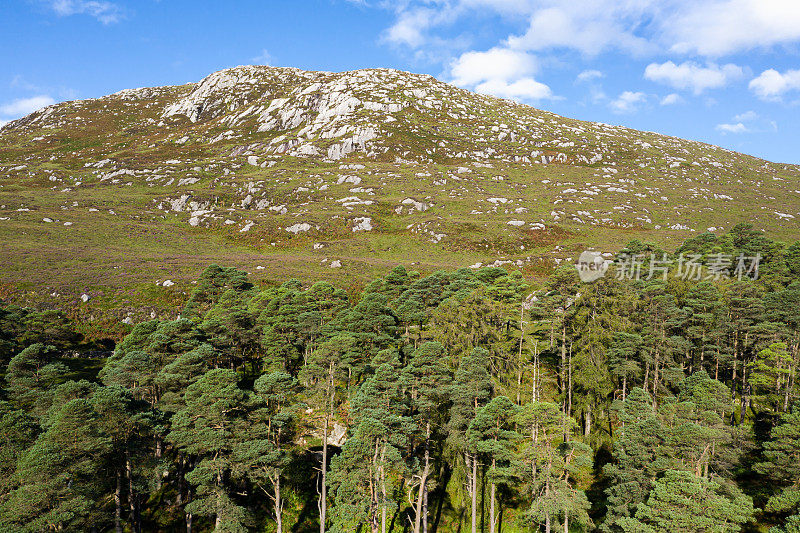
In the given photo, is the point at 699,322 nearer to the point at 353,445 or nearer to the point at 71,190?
the point at 353,445

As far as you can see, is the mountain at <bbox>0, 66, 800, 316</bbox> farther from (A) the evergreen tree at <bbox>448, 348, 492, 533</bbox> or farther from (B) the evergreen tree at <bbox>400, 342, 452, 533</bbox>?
(A) the evergreen tree at <bbox>448, 348, 492, 533</bbox>

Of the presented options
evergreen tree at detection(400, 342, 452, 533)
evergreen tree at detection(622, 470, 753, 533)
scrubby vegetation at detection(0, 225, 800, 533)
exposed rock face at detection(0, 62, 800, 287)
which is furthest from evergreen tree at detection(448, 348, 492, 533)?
exposed rock face at detection(0, 62, 800, 287)

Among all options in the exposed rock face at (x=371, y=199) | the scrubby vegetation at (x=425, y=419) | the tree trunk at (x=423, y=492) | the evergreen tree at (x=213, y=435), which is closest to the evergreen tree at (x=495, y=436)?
the scrubby vegetation at (x=425, y=419)

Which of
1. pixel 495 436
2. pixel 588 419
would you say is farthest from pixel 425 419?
pixel 588 419

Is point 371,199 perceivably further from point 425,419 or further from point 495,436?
point 495,436

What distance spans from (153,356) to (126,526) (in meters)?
15.6

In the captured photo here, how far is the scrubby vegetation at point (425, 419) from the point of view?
27.5 m

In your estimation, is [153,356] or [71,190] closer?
[153,356]

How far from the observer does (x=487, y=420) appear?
3011 cm

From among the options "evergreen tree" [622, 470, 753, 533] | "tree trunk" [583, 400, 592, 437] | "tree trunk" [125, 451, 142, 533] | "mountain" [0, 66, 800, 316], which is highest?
"mountain" [0, 66, 800, 316]

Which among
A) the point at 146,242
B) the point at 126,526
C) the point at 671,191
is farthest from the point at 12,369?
the point at 671,191

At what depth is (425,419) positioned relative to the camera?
36.0 meters

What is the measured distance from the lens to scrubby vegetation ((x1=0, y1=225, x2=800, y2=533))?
2747cm

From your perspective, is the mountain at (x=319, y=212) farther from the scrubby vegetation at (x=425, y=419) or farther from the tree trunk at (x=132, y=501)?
the tree trunk at (x=132, y=501)
